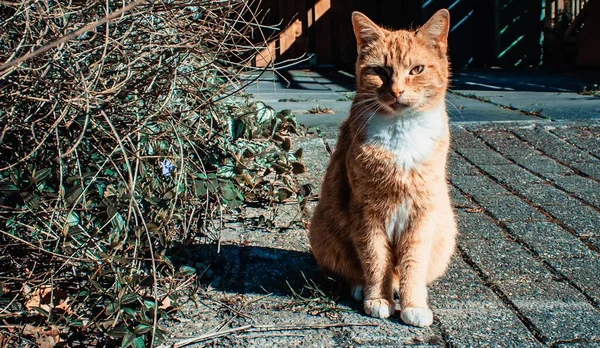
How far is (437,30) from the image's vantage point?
2750 mm

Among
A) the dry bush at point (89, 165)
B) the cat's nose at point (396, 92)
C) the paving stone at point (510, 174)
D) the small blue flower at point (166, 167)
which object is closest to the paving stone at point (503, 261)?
the cat's nose at point (396, 92)

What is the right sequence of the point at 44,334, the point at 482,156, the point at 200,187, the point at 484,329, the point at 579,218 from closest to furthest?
1. the point at 44,334
2. the point at 484,329
3. the point at 200,187
4. the point at 579,218
5. the point at 482,156

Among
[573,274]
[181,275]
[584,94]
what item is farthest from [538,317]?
[584,94]

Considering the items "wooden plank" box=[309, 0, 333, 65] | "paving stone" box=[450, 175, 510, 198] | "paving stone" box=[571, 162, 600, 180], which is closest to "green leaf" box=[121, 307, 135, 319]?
"paving stone" box=[450, 175, 510, 198]

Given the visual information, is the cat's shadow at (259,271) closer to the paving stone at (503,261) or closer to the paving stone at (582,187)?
the paving stone at (503,261)

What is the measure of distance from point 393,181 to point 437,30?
2.31 feet

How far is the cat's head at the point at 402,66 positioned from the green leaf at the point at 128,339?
1266 mm

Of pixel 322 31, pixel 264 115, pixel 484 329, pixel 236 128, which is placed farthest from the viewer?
pixel 322 31

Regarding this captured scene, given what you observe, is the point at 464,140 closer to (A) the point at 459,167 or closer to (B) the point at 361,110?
(A) the point at 459,167

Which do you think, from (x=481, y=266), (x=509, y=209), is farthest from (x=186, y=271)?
(x=509, y=209)

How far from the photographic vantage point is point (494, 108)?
247 inches

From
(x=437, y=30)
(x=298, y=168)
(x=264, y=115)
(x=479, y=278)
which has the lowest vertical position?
(x=479, y=278)

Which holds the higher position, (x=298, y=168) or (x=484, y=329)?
(x=298, y=168)

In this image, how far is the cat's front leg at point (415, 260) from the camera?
2.48 metres
